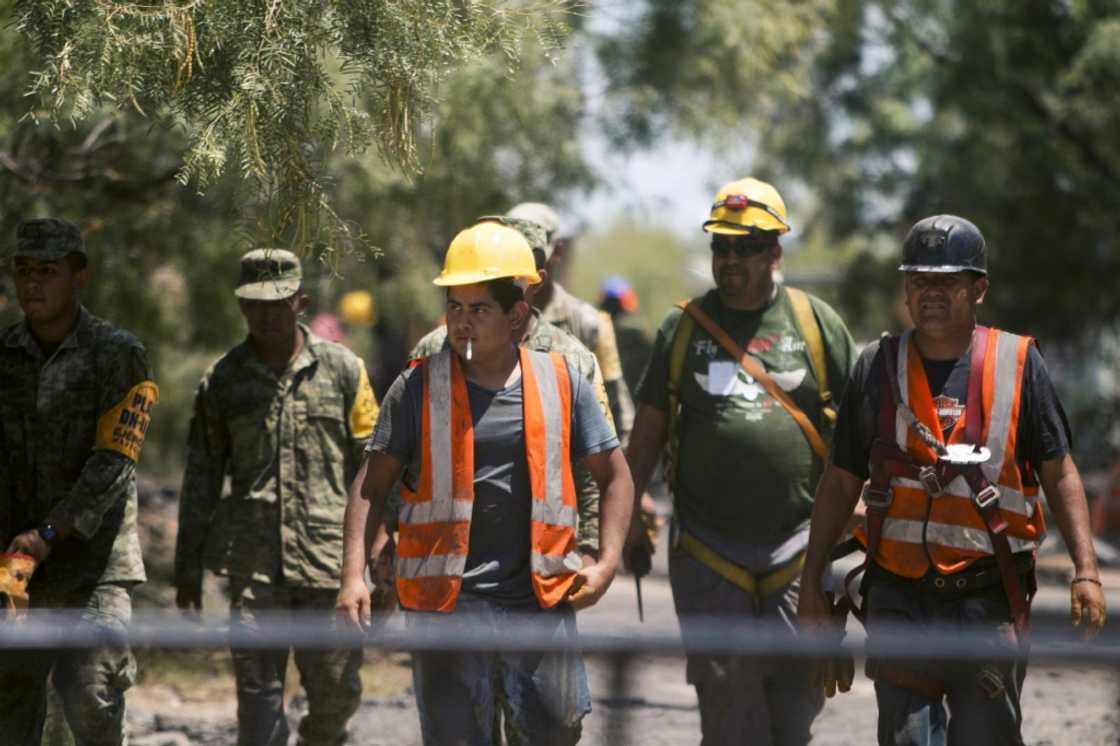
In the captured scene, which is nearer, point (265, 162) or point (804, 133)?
point (265, 162)

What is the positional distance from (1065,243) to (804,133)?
15.5 feet

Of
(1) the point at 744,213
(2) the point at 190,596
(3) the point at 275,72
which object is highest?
(3) the point at 275,72

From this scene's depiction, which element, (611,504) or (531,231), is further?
(531,231)

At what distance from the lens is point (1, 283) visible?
31.3 feet

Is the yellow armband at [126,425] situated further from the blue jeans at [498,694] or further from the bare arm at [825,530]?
the bare arm at [825,530]

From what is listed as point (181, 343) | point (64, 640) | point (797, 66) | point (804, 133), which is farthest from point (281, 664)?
point (804, 133)

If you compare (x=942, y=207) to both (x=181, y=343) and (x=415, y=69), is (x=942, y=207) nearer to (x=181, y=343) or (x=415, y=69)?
(x=181, y=343)

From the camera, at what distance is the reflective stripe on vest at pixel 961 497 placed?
5547mm

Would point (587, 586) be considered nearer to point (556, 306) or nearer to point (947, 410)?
point (947, 410)

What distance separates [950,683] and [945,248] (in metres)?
1.87

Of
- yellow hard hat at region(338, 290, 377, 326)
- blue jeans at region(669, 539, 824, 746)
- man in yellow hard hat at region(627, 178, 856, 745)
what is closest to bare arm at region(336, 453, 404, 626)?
blue jeans at region(669, 539, 824, 746)

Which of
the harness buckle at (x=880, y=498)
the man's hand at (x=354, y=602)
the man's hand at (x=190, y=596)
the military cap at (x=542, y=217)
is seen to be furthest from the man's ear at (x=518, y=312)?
the man's hand at (x=190, y=596)

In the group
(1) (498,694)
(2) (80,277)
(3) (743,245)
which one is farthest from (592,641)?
(3) (743,245)

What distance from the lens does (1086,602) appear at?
213 inches
